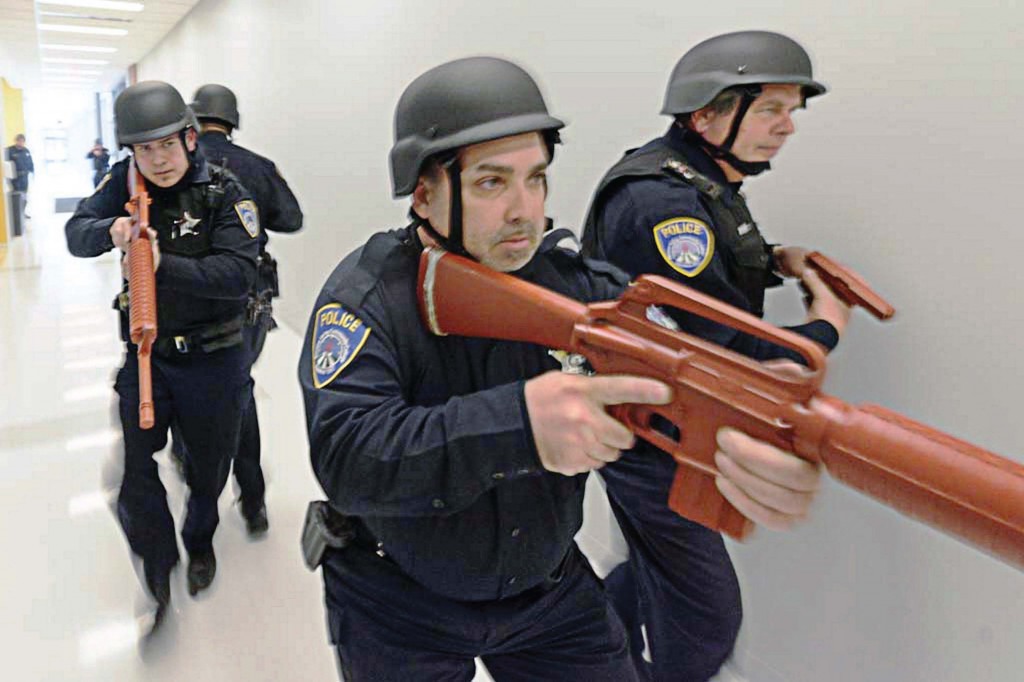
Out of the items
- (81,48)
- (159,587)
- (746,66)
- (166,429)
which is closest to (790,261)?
(746,66)

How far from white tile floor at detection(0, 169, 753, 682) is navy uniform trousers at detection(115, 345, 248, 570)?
10.3 inches

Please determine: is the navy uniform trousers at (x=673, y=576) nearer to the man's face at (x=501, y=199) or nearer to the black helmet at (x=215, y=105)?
the man's face at (x=501, y=199)

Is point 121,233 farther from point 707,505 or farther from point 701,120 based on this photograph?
point 707,505

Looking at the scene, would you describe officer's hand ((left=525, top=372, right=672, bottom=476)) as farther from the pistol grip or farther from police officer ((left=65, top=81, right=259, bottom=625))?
police officer ((left=65, top=81, right=259, bottom=625))

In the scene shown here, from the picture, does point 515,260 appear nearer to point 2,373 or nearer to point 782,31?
point 782,31

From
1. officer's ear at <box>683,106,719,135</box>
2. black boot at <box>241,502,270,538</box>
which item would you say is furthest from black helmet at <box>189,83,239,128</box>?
officer's ear at <box>683,106,719,135</box>

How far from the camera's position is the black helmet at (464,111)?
101 centimetres

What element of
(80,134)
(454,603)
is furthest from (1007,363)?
(80,134)

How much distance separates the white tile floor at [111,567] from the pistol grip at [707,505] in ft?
4.81

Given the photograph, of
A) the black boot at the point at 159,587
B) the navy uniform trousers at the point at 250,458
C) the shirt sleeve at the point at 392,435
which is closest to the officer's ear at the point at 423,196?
the shirt sleeve at the point at 392,435

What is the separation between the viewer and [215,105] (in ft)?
9.77

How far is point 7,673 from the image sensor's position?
203cm

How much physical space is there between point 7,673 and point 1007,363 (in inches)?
97.6

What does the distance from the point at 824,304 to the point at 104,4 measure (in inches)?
352
